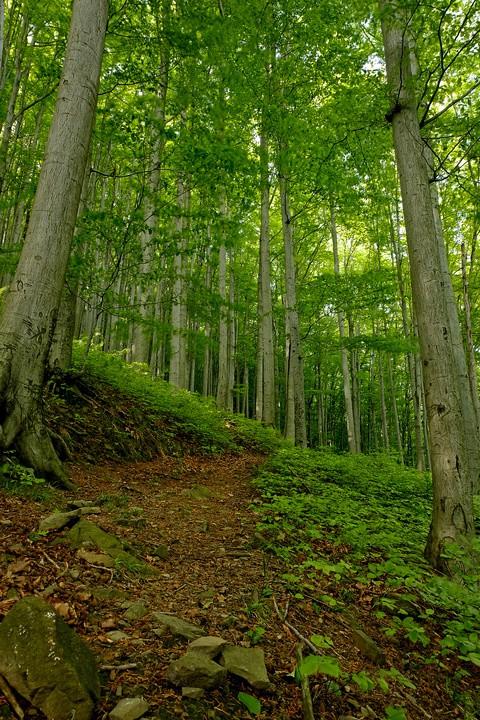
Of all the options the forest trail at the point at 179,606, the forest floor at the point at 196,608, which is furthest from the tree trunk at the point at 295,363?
the forest trail at the point at 179,606

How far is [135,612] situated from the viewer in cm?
234

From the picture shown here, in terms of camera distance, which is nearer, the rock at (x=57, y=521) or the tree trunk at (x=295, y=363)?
the rock at (x=57, y=521)

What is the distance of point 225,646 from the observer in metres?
A: 2.08

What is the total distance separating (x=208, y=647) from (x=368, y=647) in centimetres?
132

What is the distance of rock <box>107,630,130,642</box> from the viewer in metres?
2.04

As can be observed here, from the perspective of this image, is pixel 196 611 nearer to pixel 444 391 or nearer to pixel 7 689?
pixel 7 689

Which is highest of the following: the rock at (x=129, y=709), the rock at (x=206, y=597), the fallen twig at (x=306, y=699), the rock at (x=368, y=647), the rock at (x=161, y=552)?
the rock at (x=161, y=552)

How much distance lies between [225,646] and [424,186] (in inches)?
Result: 189

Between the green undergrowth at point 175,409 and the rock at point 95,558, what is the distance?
530 centimetres

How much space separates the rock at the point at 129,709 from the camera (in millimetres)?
1503

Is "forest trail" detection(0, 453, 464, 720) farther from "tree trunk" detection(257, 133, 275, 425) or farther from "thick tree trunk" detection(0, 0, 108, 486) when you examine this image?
"tree trunk" detection(257, 133, 275, 425)

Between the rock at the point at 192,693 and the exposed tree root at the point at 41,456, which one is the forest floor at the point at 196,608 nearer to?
the rock at the point at 192,693

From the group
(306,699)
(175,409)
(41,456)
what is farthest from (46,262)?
(175,409)

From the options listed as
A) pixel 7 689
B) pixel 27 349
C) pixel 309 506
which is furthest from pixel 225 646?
pixel 309 506
